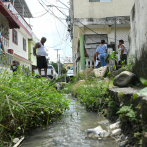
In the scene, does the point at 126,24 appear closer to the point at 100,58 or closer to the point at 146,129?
the point at 100,58

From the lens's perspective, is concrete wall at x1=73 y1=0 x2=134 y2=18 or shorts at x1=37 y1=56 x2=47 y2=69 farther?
concrete wall at x1=73 y1=0 x2=134 y2=18

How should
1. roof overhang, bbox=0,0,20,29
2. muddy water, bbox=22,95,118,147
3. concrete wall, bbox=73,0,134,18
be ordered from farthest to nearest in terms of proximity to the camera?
concrete wall, bbox=73,0,134,18
roof overhang, bbox=0,0,20,29
muddy water, bbox=22,95,118,147

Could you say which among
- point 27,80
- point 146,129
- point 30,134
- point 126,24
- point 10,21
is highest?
point 10,21

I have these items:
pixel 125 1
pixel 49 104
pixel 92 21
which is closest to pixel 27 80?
pixel 49 104

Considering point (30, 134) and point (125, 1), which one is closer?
point (30, 134)

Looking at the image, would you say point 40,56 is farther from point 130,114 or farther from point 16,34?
point 16,34

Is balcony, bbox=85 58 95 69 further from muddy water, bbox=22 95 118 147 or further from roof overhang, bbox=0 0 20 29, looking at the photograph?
muddy water, bbox=22 95 118 147

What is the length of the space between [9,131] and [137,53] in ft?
9.28

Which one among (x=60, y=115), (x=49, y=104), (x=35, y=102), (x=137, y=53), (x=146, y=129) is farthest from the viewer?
(x=137, y=53)

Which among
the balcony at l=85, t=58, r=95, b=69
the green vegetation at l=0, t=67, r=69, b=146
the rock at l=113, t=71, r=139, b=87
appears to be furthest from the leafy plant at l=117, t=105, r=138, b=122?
the balcony at l=85, t=58, r=95, b=69

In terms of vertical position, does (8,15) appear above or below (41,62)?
above

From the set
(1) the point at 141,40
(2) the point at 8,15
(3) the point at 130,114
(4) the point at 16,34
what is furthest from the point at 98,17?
(3) the point at 130,114

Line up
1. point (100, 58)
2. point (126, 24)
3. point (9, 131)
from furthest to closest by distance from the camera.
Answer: point (126, 24) < point (100, 58) < point (9, 131)

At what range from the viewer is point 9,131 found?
2.22m
